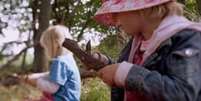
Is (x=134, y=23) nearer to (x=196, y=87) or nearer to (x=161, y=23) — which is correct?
(x=161, y=23)

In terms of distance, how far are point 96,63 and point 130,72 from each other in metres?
0.21

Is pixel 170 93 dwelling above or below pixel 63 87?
above

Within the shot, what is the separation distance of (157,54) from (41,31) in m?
8.87

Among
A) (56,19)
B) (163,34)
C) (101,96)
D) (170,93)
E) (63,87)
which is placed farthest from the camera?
(56,19)

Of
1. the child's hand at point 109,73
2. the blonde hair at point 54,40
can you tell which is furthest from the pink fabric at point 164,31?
the blonde hair at point 54,40

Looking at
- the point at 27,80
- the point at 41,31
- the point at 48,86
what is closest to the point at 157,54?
A: the point at 48,86

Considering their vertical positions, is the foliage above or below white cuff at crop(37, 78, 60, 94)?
below

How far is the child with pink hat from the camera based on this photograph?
2.17 meters

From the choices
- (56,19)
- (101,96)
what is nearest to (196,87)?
(101,96)

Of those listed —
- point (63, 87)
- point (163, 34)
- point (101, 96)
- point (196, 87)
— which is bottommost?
point (101, 96)

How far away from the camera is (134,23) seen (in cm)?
237

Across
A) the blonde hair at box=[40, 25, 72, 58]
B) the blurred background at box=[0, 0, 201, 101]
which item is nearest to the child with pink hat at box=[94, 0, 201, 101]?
the blonde hair at box=[40, 25, 72, 58]

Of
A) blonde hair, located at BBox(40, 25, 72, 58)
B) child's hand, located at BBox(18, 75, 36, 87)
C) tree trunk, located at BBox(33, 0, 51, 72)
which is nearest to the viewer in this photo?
blonde hair, located at BBox(40, 25, 72, 58)

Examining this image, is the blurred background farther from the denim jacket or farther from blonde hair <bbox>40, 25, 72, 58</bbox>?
the denim jacket
